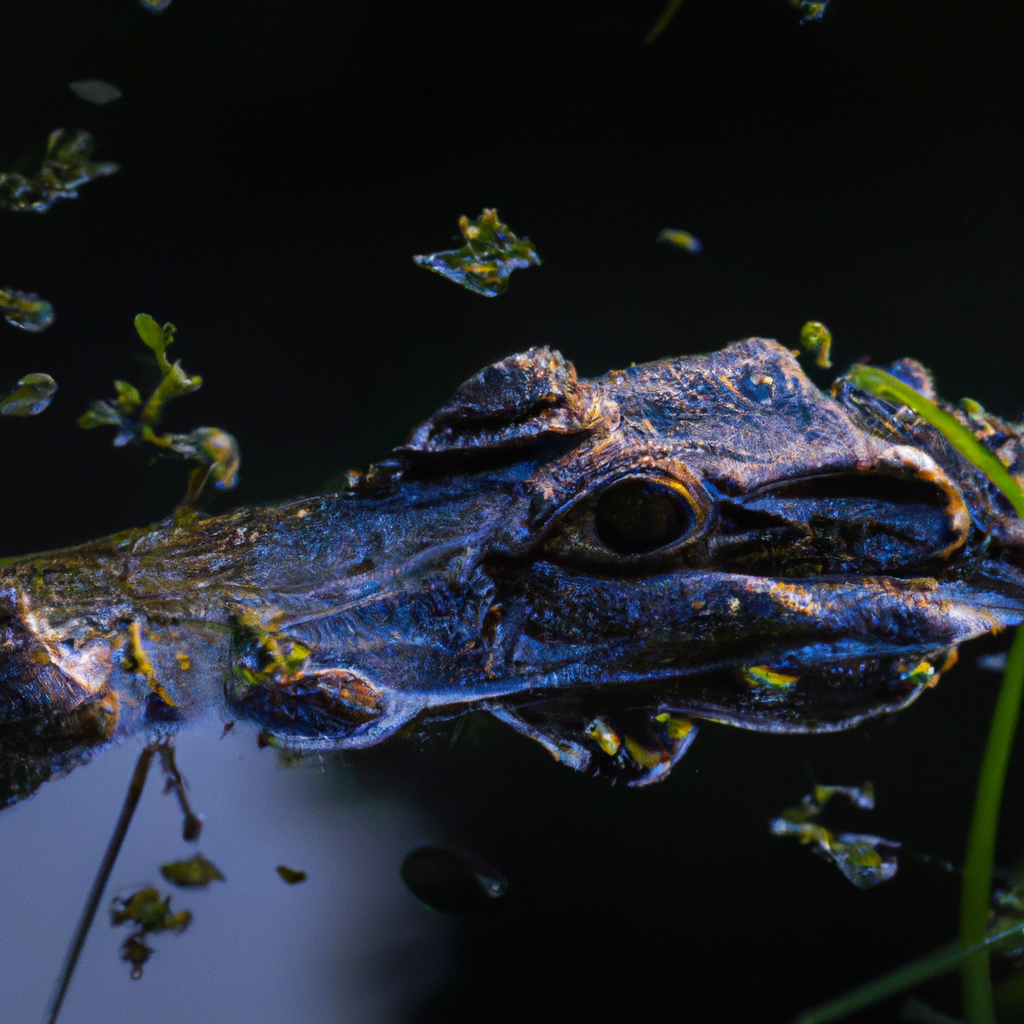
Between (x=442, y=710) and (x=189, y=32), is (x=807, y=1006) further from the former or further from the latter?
(x=189, y=32)

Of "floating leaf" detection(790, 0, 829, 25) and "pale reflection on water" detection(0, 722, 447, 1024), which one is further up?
"floating leaf" detection(790, 0, 829, 25)

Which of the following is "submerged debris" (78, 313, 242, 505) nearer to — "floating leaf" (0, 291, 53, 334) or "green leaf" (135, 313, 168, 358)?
"green leaf" (135, 313, 168, 358)

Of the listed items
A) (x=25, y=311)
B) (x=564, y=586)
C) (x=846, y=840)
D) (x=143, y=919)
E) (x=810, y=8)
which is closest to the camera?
(x=143, y=919)

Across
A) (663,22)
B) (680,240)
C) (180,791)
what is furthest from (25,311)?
(663,22)

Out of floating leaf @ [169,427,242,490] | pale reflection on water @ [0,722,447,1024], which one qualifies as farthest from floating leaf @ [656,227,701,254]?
pale reflection on water @ [0,722,447,1024]

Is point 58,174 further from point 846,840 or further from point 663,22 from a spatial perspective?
point 846,840

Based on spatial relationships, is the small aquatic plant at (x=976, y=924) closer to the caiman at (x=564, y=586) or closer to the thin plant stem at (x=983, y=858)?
the thin plant stem at (x=983, y=858)

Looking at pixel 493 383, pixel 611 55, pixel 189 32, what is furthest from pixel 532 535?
pixel 189 32
